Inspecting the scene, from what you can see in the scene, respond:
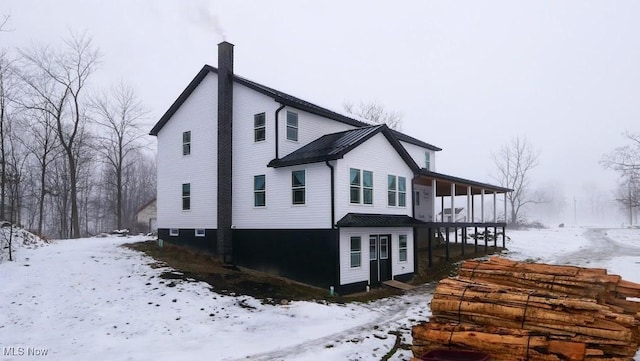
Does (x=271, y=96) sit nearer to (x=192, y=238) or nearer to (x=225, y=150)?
(x=225, y=150)

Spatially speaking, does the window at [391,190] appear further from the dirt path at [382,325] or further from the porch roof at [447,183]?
the dirt path at [382,325]

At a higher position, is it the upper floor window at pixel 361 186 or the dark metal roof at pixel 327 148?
the dark metal roof at pixel 327 148

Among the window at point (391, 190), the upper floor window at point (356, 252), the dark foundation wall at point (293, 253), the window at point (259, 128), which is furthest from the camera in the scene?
the window at point (391, 190)

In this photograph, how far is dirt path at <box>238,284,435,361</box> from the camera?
30.9ft

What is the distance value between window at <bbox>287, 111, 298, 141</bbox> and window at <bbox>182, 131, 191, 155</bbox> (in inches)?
269

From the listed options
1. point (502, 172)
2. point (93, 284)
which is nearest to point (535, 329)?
point (93, 284)

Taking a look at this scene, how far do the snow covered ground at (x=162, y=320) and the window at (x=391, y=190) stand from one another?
4.60 m

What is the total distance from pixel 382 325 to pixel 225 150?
478 inches

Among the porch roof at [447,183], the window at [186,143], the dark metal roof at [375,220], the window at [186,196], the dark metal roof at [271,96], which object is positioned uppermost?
the dark metal roof at [271,96]

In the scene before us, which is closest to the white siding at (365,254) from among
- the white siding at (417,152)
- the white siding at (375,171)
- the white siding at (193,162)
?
the white siding at (375,171)

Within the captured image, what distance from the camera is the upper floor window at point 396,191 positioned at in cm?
2036

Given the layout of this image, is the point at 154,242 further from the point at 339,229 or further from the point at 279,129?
the point at 339,229

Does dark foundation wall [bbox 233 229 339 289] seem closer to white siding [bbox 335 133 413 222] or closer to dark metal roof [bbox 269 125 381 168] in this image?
white siding [bbox 335 133 413 222]

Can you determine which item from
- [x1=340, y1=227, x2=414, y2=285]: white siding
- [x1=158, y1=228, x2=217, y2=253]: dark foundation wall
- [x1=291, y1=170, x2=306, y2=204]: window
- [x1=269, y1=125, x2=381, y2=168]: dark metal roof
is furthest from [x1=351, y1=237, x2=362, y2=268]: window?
[x1=158, y1=228, x2=217, y2=253]: dark foundation wall
